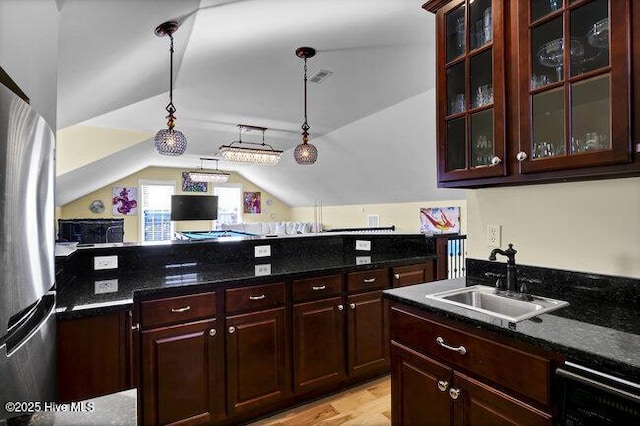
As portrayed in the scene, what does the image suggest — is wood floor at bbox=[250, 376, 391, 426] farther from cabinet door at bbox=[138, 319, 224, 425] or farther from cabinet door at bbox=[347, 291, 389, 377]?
cabinet door at bbox=[138, 319, 224, 425]

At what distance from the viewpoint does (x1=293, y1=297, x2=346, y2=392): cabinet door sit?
2217 mm

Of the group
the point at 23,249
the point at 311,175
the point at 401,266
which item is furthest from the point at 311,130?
the point at 23,249

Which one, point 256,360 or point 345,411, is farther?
point 345,411

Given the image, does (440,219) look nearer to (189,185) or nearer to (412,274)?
(412,274)

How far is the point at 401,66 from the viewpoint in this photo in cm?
339

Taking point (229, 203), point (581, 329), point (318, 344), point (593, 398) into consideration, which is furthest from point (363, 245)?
point (229, 203)

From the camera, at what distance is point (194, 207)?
8.32 m

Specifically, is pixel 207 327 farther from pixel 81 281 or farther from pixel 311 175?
pixel 311 175

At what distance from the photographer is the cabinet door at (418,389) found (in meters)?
1.36

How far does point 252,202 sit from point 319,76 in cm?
700

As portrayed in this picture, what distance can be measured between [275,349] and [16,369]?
58.8 inches

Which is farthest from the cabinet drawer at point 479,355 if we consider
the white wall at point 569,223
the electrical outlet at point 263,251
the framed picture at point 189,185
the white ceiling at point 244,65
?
the framed picture at point 189,185

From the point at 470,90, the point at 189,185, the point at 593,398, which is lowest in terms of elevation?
the point at 593,398

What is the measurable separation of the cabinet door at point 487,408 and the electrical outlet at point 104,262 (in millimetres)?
2129
